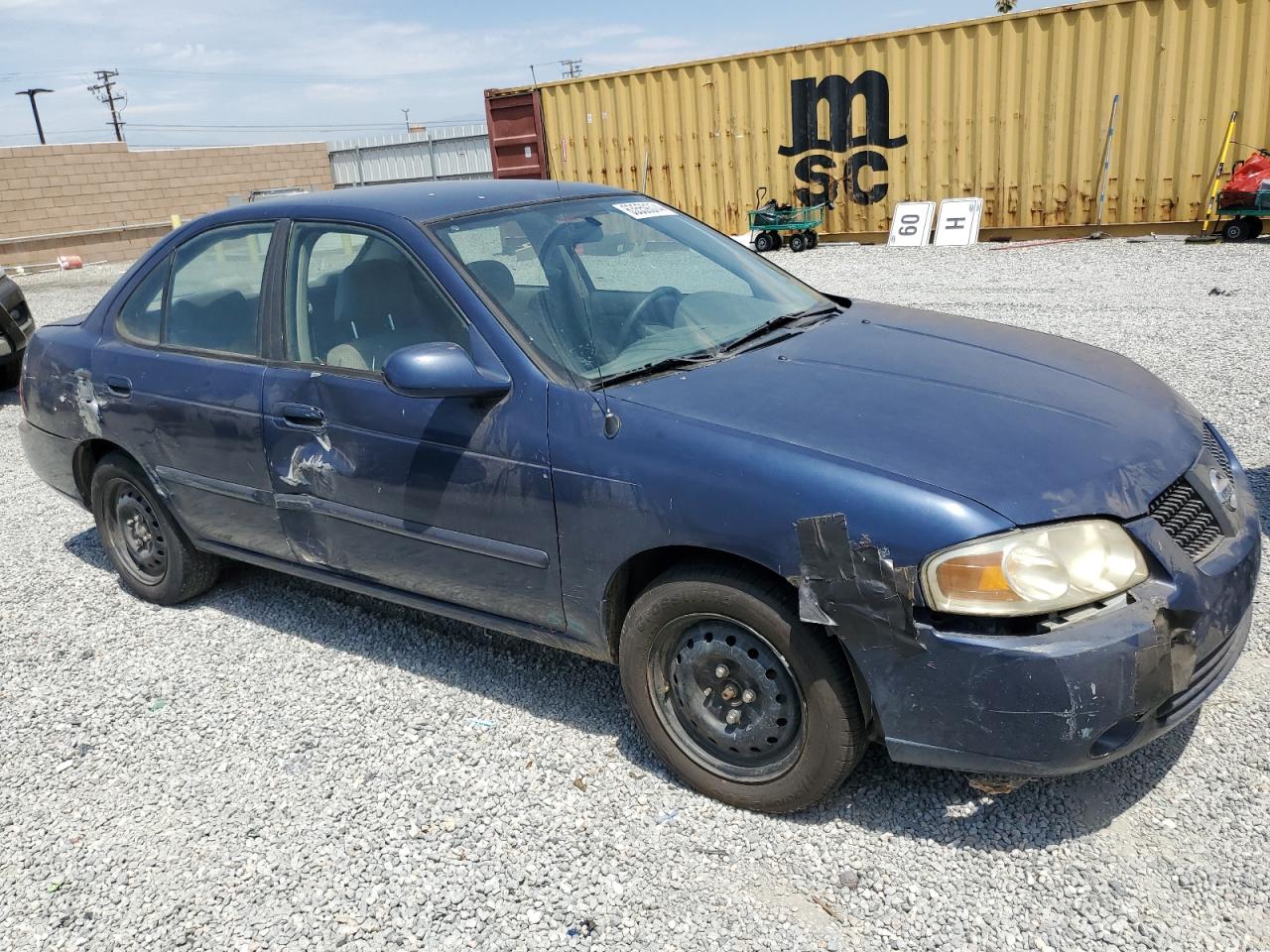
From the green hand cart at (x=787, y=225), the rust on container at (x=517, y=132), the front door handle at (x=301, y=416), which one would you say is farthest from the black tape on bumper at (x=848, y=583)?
the rust on container at (x=517, y=132)

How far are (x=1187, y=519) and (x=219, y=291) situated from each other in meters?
3.46

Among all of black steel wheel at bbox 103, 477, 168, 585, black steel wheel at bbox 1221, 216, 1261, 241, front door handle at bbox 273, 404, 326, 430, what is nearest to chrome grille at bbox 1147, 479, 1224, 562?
front door handle at bbox 273, 404, 326, 430

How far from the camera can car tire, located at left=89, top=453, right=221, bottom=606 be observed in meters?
4.31

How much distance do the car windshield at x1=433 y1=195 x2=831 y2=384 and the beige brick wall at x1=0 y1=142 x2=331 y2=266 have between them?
968 inches

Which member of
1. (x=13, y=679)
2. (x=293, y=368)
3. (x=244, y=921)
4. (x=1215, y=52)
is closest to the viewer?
(x=244, y=921)

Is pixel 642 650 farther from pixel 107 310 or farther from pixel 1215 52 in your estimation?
pixel 1215 52

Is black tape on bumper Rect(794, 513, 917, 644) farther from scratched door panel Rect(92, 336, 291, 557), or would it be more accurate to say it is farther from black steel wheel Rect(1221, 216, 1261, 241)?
black steel wheel Rect(1221, 216, 1261, 241)

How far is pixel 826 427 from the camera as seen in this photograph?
2.62m

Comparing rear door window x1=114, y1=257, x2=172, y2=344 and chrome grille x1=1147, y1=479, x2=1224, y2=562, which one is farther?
rear door window x1=114, y1=257, x2=172, y2=344

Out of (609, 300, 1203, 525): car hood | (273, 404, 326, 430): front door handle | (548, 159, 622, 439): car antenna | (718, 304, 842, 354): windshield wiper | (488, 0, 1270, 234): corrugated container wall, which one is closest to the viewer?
(609, 300, 1203, 525): car hood

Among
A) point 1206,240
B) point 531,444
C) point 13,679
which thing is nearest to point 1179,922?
point 531,444

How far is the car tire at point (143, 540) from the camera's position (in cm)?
431

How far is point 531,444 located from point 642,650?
2.21 feet

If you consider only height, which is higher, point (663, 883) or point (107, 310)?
point (107, 310)
